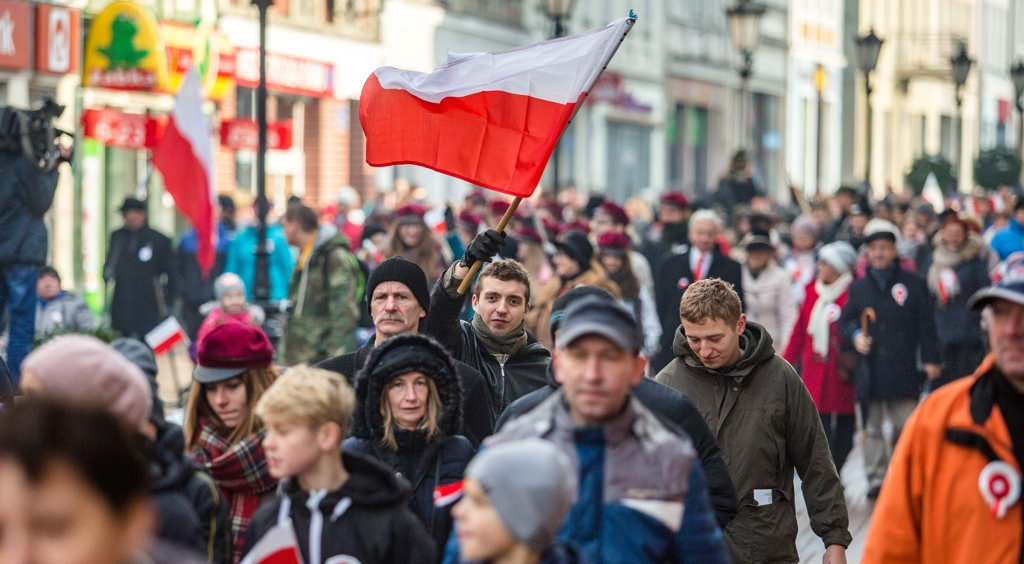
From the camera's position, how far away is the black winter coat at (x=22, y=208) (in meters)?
12.5

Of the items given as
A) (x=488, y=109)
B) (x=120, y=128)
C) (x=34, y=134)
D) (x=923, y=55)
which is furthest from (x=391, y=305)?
(x=923, y=55)

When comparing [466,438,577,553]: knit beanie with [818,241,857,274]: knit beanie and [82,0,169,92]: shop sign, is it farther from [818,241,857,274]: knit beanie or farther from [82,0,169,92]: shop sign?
[82,0,169,92]: shop sign

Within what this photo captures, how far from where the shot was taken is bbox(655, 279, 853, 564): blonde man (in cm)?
620

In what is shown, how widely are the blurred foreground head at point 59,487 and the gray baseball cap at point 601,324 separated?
159 cm

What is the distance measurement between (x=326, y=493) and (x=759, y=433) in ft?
7.34

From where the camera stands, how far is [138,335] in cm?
1617

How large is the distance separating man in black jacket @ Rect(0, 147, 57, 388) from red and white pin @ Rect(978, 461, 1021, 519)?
30.5 ft

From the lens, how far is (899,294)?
11.8 metres

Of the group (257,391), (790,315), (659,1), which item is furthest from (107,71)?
(659,1)

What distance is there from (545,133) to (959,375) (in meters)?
7.50

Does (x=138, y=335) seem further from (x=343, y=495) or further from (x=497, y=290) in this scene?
(x=343, y=495)

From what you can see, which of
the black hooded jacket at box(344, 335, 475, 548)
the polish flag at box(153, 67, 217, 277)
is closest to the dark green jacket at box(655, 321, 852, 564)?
the black hooded jacket at box(344, 335, 475, 548)

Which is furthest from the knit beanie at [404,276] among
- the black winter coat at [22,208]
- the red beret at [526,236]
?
the red beret at [526,236]

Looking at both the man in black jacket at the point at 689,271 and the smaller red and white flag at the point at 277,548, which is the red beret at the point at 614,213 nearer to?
the man in black jacket at the point at 689,271
